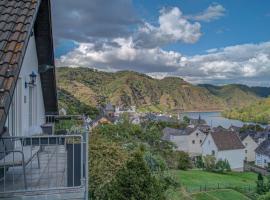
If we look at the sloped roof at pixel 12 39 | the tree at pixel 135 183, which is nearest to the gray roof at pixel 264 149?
the tree at pixel 135 183

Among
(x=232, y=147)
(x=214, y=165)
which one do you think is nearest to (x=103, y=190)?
(x=214, y=165)

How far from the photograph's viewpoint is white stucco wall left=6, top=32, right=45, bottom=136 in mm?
6691

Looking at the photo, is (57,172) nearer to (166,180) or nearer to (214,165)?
(166,180)

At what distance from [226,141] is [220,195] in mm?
27748

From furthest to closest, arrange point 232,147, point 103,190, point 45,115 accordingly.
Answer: point 232,147 < point 103,190 < point 45,115

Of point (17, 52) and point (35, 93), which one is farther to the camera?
point (35, 93)

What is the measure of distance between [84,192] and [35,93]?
5374 mm

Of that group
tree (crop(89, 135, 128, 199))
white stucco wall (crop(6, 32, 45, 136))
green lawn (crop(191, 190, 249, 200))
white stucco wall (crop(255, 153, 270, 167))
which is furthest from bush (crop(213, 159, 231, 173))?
white stucco wall (crop(6, 32, 45, 136))

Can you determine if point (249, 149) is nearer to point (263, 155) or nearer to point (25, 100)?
point (263, 155)

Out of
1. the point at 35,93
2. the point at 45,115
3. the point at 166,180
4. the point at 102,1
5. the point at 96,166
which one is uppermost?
the point at 102,1

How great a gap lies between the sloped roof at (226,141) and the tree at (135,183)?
155 feet

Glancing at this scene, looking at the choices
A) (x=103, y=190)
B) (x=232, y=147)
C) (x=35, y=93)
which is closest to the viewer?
(x=35, y=93)

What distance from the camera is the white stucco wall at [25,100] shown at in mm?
6691

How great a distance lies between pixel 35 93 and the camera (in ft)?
30.2
